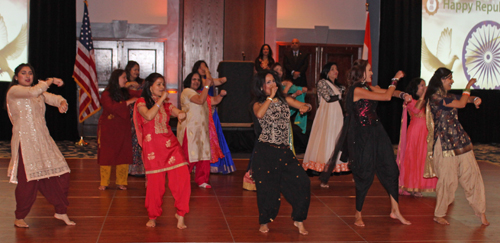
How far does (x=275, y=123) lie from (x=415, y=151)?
2.26 metres

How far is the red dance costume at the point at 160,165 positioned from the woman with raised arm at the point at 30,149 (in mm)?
713

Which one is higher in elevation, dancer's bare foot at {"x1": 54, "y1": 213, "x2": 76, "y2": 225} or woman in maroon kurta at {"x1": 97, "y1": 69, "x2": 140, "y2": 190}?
woman in maroon kurta at {"x1": 97, "y1": 69, "x2": 140, "y2": 190}

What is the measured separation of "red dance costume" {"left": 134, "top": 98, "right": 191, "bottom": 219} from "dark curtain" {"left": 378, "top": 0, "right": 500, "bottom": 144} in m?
7.92

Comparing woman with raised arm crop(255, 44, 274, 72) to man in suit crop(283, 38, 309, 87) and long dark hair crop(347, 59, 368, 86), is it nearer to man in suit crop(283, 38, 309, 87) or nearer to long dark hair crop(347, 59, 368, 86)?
man in suit crop(283, 38, 309, 87)

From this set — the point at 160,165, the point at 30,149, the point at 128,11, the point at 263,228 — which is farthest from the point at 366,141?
the point at 128,11

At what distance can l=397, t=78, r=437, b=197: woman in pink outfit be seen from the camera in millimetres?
5126

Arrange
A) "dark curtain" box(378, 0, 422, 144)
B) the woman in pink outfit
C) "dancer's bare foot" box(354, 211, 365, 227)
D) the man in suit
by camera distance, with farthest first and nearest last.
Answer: "dark curtain" box(378, 0, 422, 144) < the man in suit < the woman in pink outfit < "dancer's bare foot" box(354, 211, 365, 227)

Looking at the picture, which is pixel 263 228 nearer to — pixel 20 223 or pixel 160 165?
pixel 160 165

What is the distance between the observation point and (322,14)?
11094mm

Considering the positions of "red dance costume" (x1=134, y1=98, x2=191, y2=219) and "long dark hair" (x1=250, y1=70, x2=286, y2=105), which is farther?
"red dance costume" (x1=134, y1=98, x2=191, y2=219)

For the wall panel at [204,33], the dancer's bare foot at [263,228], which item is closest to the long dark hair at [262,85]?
the dancer's bare foot at [263,228]

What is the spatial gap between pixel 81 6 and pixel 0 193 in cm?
640

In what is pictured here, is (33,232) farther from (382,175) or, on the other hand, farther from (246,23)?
(246,23)

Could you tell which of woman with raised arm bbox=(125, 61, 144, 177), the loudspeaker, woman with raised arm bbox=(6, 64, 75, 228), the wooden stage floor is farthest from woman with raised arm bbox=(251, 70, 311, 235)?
the loudspeaker
